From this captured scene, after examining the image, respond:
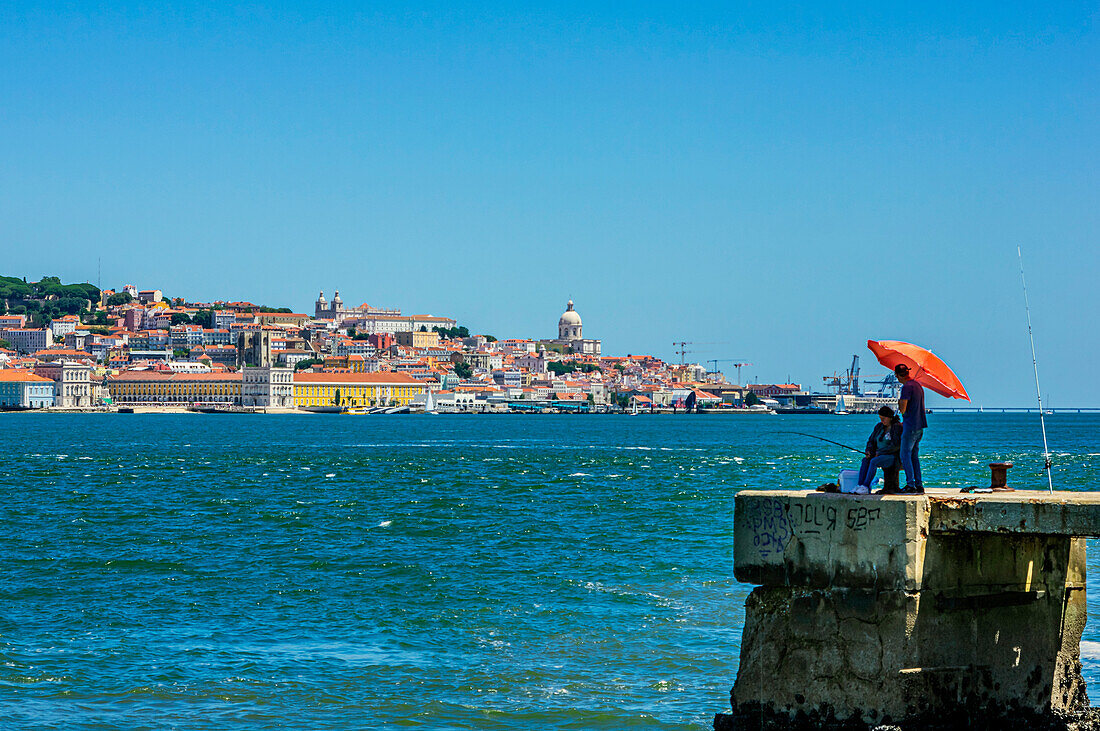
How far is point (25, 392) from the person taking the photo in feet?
513

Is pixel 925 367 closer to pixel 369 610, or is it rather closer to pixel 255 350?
pixel 369 610

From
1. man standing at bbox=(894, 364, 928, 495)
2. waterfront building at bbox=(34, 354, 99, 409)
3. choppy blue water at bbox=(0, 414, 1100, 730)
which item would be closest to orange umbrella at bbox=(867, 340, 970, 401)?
man standing at bbox=(894, 364, 928, 495)

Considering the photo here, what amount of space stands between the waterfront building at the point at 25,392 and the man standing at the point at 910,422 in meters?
159

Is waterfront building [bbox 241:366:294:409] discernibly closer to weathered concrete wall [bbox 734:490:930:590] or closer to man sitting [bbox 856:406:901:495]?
man sitting [bbox 856:406:901:495]

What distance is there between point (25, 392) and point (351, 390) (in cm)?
3781

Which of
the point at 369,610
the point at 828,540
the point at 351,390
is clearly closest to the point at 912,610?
the point at 828,540

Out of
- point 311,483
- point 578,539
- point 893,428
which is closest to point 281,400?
point 311,483

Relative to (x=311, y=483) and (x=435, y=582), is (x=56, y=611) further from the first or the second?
(x=311, y=483)

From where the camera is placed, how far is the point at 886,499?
6.93 m

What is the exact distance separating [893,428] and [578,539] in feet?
38.6

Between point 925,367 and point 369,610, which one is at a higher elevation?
point 925,367

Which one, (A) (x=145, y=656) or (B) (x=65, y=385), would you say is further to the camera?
(B) (x=65, y=385)

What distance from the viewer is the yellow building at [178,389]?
166125 millimetres

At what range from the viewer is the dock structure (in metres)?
6.90
